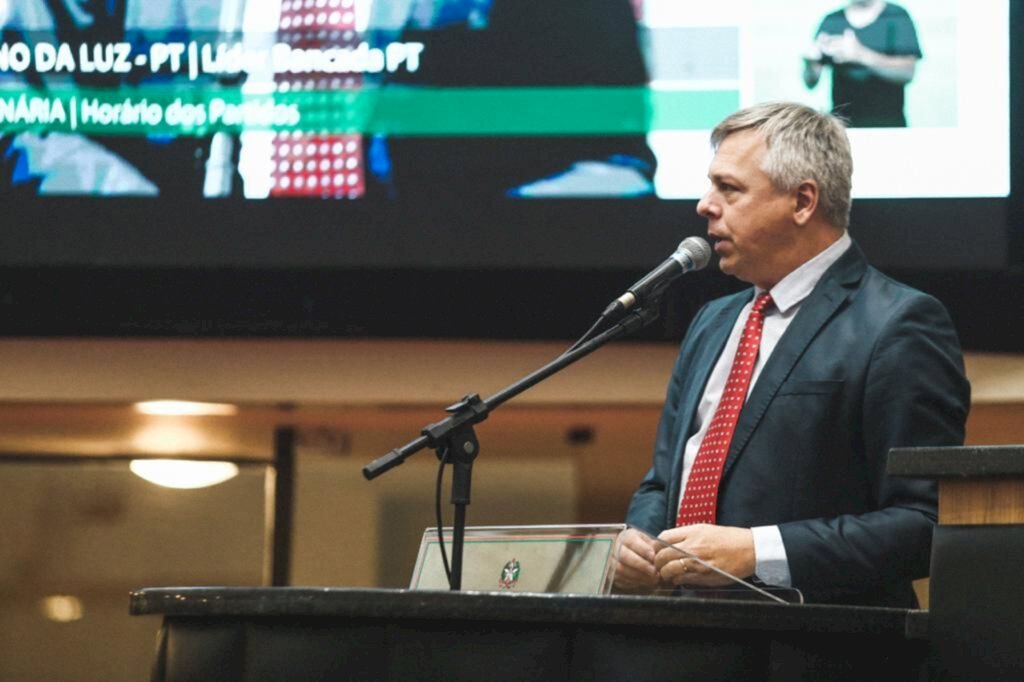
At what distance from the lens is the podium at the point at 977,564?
152 centimetres

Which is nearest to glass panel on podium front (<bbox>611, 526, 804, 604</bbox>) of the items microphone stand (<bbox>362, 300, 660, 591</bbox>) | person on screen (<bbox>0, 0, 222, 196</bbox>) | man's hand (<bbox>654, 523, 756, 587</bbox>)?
man's hand (<bbox>654, 523, 756, 587</bbox>)

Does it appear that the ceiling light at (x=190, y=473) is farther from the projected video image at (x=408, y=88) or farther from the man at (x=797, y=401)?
the man at (x=797, y=401)

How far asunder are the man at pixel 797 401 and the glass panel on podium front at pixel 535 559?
0.06 m

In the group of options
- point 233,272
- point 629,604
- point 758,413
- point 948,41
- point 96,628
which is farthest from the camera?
point 96,628

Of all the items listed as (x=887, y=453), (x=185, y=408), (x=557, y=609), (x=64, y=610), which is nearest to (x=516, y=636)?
(x=557, y=609)

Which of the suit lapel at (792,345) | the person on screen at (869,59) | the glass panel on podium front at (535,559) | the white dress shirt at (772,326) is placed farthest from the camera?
the person on screen at (869,59)

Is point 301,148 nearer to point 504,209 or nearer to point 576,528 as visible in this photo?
point 504,209

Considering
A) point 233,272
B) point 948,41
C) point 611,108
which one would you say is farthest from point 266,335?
point 948,41

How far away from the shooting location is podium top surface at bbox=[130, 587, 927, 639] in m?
1.55

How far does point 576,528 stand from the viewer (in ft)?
5.70

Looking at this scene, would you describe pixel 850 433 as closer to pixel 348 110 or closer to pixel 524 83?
pixel 524 83

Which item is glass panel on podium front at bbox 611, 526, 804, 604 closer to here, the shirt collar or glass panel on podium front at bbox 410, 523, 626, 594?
glass panel on podium front at bbox 410, 523, 626, 594

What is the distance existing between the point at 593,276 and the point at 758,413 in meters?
1.71

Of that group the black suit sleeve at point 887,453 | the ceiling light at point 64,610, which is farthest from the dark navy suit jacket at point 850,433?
the ceiling light at point 64,610
